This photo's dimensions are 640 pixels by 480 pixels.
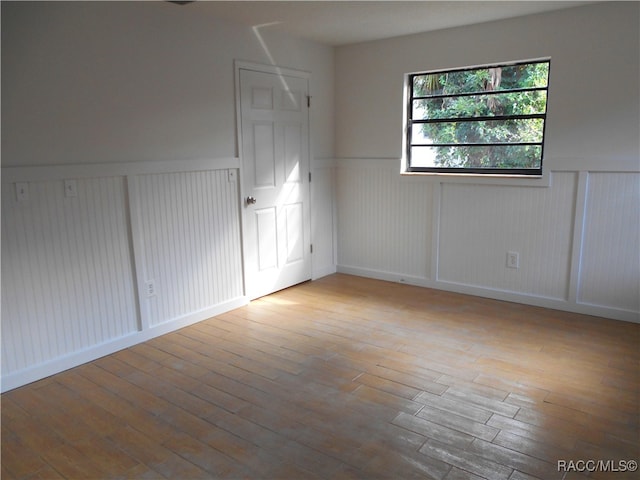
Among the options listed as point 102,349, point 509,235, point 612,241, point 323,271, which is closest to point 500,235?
point 509,235

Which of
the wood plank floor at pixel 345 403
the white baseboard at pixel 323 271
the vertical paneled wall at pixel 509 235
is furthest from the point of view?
the white baseboard at pixel 323 271

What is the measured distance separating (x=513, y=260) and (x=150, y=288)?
291 centimetres

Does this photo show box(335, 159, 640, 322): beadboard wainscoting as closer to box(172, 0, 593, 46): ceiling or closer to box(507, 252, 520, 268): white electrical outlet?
box(507, 252, 520, 268): white electrical outlet

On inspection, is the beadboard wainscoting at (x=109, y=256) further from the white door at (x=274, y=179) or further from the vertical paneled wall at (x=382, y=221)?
the vertical paneled wall at (x=382, y=221)

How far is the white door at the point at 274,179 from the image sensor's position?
4023 millimetres

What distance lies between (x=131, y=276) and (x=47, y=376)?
2.55 feet

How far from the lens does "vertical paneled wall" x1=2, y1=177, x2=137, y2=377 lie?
2.69m

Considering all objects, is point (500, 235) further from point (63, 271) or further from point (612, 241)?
point (63, 271)

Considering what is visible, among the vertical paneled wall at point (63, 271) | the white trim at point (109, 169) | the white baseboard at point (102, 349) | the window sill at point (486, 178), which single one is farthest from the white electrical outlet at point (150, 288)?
the window sill at point (486, 178)

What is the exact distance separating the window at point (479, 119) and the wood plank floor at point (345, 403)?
1.36 m

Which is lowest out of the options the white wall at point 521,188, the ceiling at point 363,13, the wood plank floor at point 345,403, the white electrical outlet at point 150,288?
the wood plank floor at point 345,403

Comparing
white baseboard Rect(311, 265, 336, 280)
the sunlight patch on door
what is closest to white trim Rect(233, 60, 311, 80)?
the sunlight patch on door

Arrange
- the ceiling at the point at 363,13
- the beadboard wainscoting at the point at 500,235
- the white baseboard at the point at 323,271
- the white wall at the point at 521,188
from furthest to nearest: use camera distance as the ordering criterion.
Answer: the white baseboard at the point at 323,271
the beadboard wainscoting at the point at 500,235
the white wall at the point at 521,188
the ceiling at the point at 363,13

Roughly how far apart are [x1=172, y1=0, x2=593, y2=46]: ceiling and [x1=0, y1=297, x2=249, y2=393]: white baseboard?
2232mm
